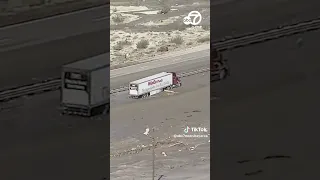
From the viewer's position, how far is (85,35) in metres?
3.74

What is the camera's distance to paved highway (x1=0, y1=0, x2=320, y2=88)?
12.2 feet

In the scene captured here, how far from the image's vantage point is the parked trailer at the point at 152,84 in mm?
3543

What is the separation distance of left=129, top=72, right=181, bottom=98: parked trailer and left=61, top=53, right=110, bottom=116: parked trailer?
0.71 feet

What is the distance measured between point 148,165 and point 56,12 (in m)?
1.42
